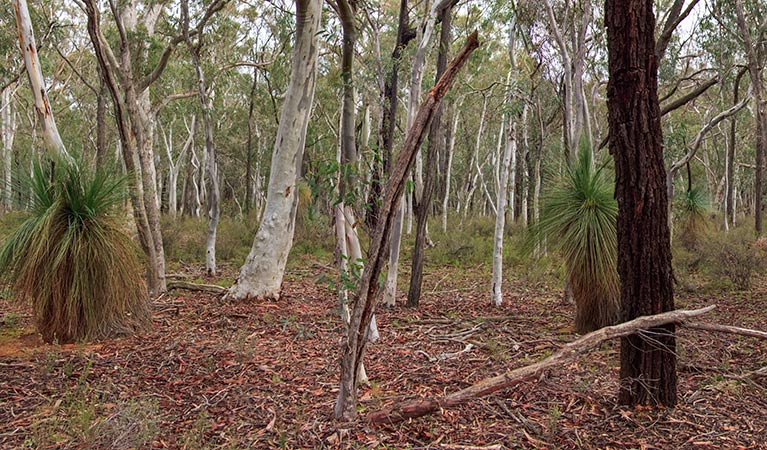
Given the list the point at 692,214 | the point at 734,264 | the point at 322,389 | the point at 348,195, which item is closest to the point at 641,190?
the point at 348,195

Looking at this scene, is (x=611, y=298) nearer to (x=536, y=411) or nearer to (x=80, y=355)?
(x=536, y=411)

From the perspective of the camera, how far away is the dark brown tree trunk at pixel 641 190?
11.6 ft

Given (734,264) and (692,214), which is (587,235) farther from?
(692,214)

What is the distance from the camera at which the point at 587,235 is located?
5.70 metres

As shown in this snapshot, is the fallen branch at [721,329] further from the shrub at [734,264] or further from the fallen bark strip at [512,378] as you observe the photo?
the shrub at [734,264]

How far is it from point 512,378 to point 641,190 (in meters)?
1.47

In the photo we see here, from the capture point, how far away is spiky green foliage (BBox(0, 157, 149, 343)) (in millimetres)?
4879

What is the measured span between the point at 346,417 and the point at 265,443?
499mm

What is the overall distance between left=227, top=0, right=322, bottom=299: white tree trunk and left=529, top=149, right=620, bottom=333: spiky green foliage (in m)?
3.40

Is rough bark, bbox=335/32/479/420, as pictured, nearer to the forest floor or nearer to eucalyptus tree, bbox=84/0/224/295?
the forest floor

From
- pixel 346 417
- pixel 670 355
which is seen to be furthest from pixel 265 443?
pixel 670 355

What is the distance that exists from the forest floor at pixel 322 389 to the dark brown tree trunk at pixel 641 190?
1.23ft

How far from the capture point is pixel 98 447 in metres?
3.02

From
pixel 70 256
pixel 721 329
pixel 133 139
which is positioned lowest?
pixel 721 329
